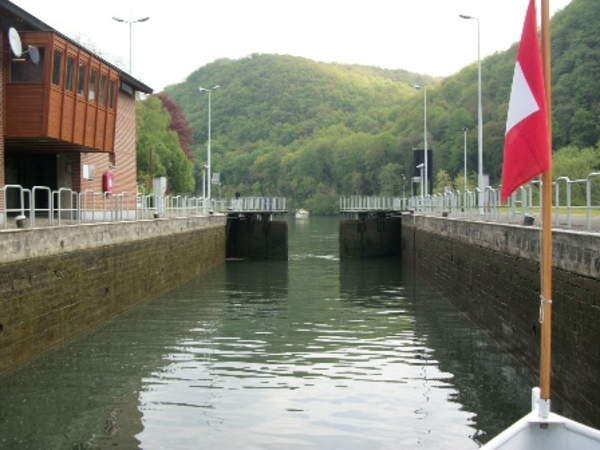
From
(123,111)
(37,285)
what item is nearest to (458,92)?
(123,111)

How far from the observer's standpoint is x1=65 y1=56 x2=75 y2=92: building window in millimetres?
25953

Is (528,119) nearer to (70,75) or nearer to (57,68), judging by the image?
(57,68)

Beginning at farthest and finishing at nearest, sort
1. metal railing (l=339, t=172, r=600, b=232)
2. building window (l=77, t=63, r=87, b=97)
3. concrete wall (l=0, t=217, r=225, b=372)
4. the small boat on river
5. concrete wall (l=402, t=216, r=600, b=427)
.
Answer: the small boat on river
building window (l=77, t=63, r=87, b=97)
concrete wall (l=0, t=217, r=225, b=372)
metal railing (l=339, t=172, r=600, b=232)
concrete wall (l=402, t=216, r=600, b=427)

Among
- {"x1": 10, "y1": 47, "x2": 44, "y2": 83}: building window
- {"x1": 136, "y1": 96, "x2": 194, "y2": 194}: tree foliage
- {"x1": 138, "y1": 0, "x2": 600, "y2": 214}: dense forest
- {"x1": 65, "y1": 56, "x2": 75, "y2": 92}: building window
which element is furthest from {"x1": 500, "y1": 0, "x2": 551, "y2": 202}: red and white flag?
{"x1": 136, "y1": 96, "x2": 194, "y2": 194}: tree foliage

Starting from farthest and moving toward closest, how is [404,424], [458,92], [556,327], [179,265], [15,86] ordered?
[458,92] < [179,265] < [15,86] < [556,327] < [404,424]

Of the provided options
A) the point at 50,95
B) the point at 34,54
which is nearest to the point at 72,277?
the point at 50,95

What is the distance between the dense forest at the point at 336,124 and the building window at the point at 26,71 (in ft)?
106

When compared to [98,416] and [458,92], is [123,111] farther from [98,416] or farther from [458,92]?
[458,92]

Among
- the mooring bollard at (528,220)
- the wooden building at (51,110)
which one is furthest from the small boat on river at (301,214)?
the mooring bollard at (528,220)

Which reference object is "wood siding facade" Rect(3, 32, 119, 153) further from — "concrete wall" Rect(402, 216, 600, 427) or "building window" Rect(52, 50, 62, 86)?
"concrete wall" Rect(402, 216, 600, 427)

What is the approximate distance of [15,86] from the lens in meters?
24.3

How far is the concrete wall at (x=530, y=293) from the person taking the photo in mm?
11648

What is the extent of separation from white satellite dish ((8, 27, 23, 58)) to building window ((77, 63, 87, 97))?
3.84 metres

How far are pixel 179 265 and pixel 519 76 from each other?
26438 millimetres
